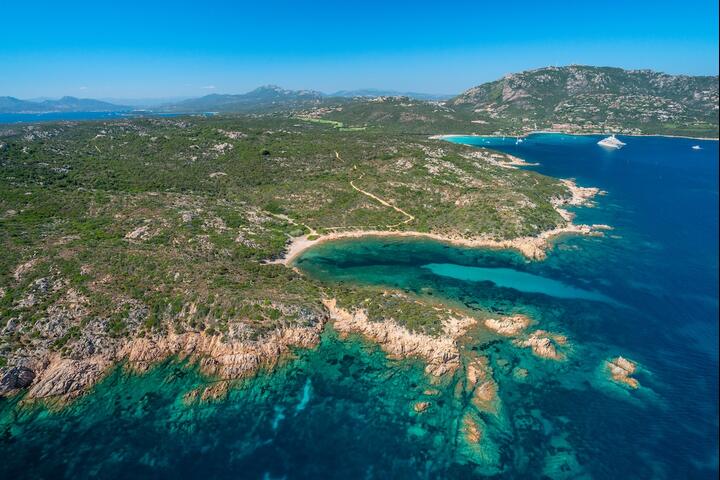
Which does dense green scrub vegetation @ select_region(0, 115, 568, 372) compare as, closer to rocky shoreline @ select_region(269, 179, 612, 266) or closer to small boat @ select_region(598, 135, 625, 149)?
rocky shoreline @ select_region(269, 179, 612, 266)

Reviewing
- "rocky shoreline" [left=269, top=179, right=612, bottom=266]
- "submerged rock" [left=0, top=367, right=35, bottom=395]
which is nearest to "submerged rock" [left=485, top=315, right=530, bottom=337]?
"rocky shoreline" [left=269, top=179, right=612, bottom=266]

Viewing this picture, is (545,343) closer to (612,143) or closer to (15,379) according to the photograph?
(15,379)

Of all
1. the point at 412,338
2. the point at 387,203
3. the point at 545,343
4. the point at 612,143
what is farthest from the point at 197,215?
the point at 612,143

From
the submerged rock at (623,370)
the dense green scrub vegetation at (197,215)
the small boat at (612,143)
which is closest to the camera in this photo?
the submerged rock at (623,370)

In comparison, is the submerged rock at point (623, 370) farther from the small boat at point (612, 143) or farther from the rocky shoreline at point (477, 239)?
the small boat at point (612, 143)

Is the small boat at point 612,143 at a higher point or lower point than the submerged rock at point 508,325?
higher

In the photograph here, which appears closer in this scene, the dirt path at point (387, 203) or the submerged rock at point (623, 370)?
the submerged rock at point (623, 370)

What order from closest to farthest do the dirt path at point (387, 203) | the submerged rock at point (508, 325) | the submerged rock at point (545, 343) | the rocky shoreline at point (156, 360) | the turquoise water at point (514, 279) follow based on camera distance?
the rocky shoreline at point (156, 360) → the submerged rock at point (545, 343) → the submerged rock at point (508, 325) → the turquoise water at point (514, 279) → the dirt path at point (387, 203)

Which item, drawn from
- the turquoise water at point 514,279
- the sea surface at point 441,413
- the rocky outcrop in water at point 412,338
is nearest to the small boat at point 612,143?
the sea surface at point 441,413
